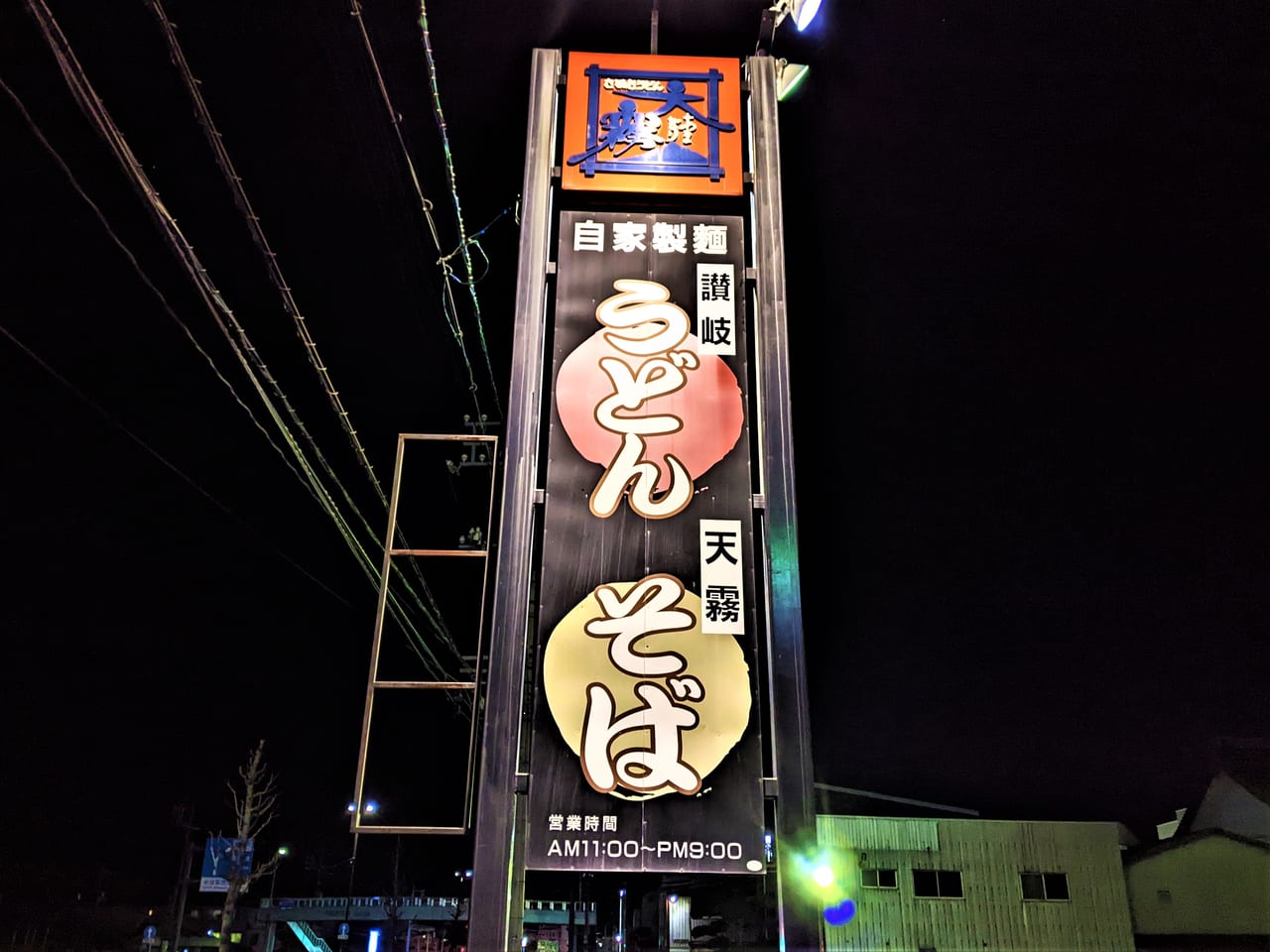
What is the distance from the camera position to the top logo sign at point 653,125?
8.18m

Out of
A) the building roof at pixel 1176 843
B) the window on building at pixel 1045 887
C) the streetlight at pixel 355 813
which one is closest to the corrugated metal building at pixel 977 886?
the window on building at pixel 1045 887

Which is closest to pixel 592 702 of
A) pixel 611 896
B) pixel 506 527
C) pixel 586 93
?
pixel 506 527

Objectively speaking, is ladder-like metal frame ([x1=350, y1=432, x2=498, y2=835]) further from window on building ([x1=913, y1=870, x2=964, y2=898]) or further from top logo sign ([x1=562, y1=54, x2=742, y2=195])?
window on building ([x1=913, y1=870, x2=964, y2=898])

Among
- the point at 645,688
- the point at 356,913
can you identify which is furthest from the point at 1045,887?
the point at 356,913

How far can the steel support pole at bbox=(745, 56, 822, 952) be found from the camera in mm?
6117

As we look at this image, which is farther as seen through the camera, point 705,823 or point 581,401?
point 581,401

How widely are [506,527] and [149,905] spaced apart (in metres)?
58.0

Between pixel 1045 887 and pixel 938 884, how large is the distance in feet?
9.39

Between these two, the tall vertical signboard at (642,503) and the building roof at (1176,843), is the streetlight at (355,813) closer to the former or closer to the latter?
the tall vertical signboard at (642,503)

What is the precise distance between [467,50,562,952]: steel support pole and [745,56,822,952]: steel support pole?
1937 millimetres

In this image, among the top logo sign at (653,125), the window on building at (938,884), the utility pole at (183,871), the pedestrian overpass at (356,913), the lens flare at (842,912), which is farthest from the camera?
the pedestrian overpass at (356,913)

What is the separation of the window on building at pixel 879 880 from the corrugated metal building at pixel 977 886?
0.03 m

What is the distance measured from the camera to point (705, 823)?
6.05m

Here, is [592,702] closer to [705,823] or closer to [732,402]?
[705,823]
